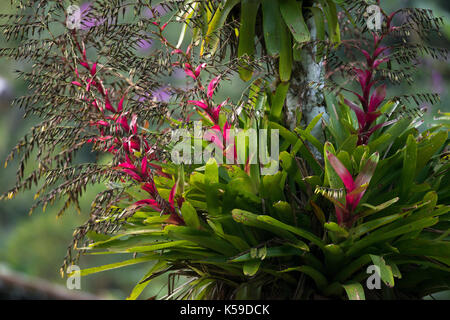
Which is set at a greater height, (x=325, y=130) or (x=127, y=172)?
(x=325, y=130)

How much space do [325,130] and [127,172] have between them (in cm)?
51

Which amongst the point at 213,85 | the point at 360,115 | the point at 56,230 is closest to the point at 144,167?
the point at 213,85

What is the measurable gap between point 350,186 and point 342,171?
4 centimetres

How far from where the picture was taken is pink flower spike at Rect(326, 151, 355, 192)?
844 mm

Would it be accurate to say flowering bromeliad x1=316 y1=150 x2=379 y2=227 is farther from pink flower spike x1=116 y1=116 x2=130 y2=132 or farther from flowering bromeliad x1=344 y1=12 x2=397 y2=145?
pink flower spike x1=116 y1=116 x2=130 y2=132

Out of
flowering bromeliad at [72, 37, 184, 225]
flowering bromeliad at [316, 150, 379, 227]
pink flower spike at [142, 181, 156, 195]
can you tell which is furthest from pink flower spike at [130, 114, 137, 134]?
flowering bromeliad at [316, 150, 379, 227]

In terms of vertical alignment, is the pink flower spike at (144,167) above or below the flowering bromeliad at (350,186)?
above

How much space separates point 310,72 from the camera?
3.89ft

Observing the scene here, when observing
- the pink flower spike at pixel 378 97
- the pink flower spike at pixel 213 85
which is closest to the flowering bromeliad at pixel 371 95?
the pink flower spike at pixel 378 97

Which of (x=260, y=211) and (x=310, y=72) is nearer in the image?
(x=260, y=211)

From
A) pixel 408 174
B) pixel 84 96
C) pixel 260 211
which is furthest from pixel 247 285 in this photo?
pixel 84 96

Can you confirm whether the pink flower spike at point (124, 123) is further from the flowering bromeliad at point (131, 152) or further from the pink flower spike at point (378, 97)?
the pink flower spike at point (378, 97)

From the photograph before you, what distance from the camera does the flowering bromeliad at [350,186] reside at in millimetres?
846
